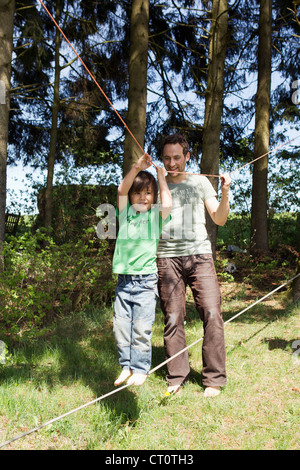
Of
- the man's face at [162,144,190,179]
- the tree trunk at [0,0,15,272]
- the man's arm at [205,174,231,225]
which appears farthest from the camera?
the tree trunk at [0,0,15,272]

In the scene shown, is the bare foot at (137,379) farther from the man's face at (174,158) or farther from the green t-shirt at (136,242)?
the man's face at (174,158)

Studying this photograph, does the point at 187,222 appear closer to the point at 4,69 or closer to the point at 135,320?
the point at 135,320

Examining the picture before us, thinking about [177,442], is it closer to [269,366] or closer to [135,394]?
[135,394]

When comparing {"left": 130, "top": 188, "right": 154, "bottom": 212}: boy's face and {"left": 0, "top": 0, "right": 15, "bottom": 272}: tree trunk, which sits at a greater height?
{"left": 0, "top": 0, "right": 15, "bottom": 272}: tree trunk

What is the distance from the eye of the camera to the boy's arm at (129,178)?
8.51 ft

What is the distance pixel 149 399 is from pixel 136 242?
1101mm

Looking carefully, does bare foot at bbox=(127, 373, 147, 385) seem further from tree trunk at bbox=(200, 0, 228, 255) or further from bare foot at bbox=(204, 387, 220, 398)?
tree trunk at bbox=(200, 0, 228, 255)

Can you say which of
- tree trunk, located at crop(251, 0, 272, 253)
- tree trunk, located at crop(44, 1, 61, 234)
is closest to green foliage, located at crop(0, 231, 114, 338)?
tree trunk, located at crop(44, 1, 61, 234)

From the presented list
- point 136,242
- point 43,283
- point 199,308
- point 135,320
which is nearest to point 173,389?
point 199,308

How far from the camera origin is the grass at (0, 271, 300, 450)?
A: 8.07 ft

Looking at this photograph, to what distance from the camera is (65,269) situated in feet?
16.3

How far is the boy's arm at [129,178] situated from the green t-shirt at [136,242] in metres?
Answer: 0.06

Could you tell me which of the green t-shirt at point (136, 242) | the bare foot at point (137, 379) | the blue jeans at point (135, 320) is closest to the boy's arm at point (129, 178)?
the green t-shirt at point (136, 242)

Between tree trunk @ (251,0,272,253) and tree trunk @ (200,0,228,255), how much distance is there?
5.68ft
